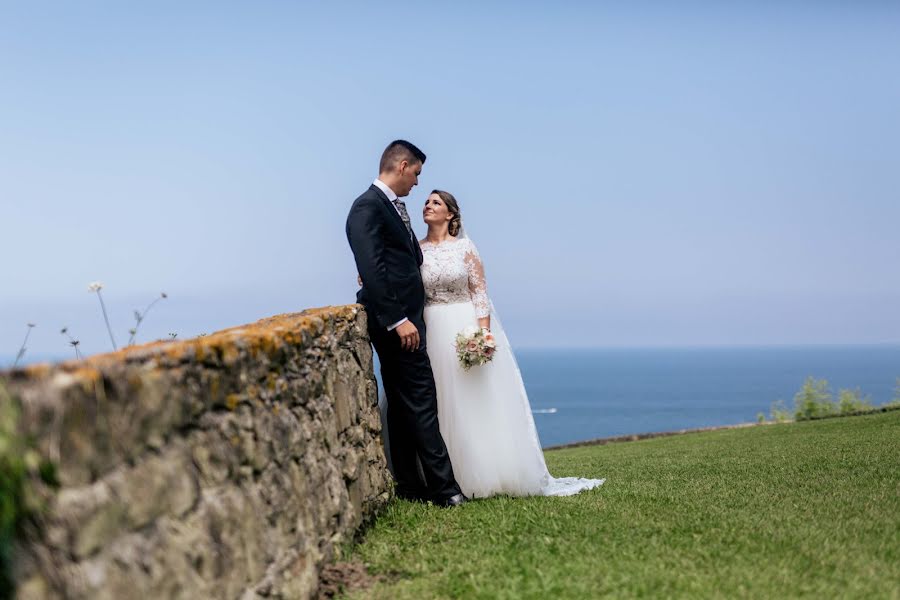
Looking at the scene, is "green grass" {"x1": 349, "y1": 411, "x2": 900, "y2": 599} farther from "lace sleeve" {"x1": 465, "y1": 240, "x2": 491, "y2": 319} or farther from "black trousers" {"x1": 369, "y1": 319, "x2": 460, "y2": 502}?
"lace sleeve" {"x1": 465, "y1": 240, "x2": 491, "y2": 319}

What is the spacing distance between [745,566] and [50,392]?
447cm

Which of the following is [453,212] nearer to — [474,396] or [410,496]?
[474,396]

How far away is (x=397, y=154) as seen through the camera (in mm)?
7734

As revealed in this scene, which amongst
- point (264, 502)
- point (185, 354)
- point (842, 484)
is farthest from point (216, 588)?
point (842, 484)

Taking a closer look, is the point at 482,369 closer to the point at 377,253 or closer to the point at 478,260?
the point at 478,260

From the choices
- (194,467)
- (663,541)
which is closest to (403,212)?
(663,541)

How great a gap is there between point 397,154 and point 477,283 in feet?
4.77

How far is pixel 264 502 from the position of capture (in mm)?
4531

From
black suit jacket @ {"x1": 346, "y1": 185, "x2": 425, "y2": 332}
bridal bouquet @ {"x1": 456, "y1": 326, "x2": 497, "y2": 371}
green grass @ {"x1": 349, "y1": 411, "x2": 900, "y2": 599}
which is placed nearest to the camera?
green grass @ {"x1": 349, "y1": 411, "x2": 900, "y2": 599}

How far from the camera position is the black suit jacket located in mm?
7309

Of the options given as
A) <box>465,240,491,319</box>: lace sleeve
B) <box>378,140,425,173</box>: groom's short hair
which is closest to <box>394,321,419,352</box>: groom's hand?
<box>465,240,491,319</box>: lace sleeve

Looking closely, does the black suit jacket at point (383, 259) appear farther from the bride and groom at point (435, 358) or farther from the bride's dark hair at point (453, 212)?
the bride's dark hair at point (453, 212)

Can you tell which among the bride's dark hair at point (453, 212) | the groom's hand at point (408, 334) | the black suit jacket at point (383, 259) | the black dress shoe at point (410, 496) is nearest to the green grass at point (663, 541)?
the black dress shoe at point (410, 496)

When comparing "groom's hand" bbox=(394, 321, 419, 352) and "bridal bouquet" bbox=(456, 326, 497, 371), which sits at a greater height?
"groom's hand" bbox=(394, 321, 419, 352)
